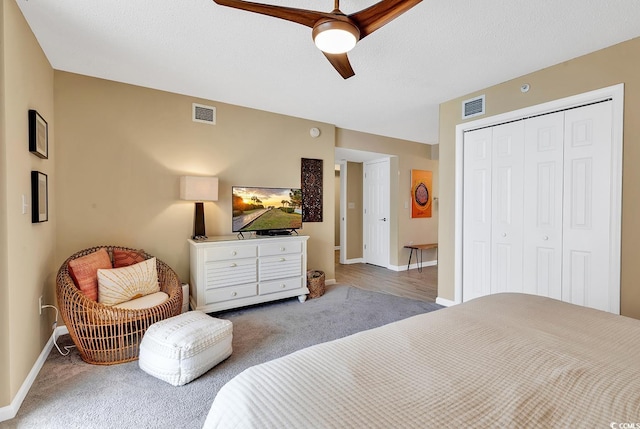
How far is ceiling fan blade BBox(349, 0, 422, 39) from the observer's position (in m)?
1.45

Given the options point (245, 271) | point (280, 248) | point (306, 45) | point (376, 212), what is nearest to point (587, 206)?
point (306, 45)

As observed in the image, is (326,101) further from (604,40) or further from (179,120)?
(604,40)

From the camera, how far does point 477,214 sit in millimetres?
3391

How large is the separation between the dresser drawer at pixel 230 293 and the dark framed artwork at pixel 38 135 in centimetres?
181

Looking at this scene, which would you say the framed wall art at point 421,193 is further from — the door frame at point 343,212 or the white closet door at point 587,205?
the white closet door at point 587,205

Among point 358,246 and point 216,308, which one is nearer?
point 216,308

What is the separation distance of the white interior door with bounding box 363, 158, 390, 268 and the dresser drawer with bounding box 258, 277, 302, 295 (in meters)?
2.68

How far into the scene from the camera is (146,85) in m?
3.18

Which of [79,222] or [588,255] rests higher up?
[79,222]

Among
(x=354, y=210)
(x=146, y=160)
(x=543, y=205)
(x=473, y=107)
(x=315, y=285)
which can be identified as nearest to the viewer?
(x=543, y=205)

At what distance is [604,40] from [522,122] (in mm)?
809

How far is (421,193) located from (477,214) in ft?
9.02

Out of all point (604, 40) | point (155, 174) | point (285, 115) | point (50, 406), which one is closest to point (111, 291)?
point (50, 406)

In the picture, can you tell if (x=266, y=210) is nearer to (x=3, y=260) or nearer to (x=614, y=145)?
(x=3, y=260)
